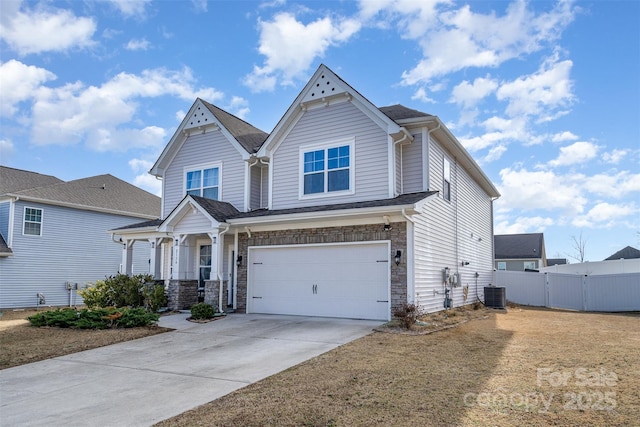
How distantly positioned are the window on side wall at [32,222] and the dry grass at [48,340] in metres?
9.19

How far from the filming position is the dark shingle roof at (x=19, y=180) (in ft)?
71.0

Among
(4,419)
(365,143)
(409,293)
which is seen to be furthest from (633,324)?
(4,419)

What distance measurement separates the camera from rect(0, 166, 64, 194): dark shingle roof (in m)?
21.6

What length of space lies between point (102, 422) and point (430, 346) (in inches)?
238

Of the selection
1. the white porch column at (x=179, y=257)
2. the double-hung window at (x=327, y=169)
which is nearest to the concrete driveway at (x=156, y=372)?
the white porch column at (x=179, y=257)

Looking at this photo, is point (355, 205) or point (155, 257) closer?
point (355, 205)

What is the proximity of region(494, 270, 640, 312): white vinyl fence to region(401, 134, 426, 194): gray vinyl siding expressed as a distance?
1099cm

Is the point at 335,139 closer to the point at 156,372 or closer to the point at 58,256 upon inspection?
the point at 156,372

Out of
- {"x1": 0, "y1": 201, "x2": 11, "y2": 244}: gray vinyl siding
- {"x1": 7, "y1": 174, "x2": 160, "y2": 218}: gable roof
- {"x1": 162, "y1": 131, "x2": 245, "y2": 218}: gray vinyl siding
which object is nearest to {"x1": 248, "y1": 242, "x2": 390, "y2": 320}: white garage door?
{"x1": 162, "y1": 131, "x2": 245, "y2": 218}: gray vinyl siding

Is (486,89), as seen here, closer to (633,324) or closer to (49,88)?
(633,324)

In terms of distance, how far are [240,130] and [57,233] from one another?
37.7 ft

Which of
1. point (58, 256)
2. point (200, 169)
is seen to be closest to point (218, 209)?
point (200, 169)

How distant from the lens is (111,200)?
24.6 metres

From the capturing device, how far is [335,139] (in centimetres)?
1427
